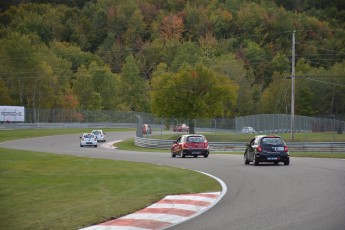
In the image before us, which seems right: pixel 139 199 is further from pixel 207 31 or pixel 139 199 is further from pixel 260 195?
pixel 207 31

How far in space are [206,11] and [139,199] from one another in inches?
6860

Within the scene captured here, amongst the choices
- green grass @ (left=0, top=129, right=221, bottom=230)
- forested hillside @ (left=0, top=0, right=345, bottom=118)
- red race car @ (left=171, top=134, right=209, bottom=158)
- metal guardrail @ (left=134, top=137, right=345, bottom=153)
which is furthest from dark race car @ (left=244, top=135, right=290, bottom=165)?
forested hillside @ (left=0, top=0, right=345, bottom=118)

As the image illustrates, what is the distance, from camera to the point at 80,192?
16.1 metres

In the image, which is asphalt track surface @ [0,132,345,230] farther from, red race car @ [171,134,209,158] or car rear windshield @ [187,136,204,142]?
car rear windshield @ [187,136,204,142]

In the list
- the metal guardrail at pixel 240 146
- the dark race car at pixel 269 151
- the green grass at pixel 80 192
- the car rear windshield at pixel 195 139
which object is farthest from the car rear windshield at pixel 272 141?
the metal guardrail at pixel 240 146

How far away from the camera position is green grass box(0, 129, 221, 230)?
11677 mm

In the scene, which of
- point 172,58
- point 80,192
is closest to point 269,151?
point 80,192

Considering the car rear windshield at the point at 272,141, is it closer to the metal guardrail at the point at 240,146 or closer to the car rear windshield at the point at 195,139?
the car rear windshield at the point at 195,139

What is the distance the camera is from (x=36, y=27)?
157500 mm

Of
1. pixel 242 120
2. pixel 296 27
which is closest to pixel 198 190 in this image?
pixel 242 120

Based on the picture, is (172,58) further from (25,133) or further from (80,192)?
(80,192)

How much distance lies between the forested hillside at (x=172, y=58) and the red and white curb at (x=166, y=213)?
55.4m

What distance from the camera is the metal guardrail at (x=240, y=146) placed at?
1907 inches

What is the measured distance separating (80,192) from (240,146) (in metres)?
37.4
